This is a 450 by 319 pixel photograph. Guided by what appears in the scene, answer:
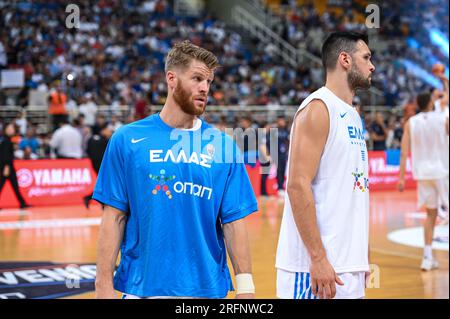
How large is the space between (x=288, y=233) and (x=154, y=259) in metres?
0.99

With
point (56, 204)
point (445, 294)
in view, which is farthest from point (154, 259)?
point (56, 204)

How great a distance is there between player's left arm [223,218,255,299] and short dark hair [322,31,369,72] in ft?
4.05

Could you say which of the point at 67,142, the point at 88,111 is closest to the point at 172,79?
the point at 67,142

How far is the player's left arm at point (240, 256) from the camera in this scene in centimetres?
371

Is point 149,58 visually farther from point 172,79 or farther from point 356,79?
point 172,79

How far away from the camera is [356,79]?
4.53m

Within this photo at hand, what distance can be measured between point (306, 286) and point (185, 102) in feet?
4.21

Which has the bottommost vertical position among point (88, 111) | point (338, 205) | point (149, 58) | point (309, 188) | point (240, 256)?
point (240, 256)

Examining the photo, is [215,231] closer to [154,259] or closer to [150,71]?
[154,259]

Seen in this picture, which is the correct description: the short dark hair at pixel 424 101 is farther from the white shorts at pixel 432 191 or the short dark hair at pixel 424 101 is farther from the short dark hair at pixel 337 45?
the short dark hair at pixel 337 45

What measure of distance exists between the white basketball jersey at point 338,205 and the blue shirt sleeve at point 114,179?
1043 millimetres

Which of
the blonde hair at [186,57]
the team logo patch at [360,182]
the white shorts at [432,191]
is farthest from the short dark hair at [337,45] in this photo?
the white shorts at [432,191]
